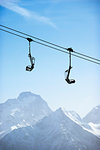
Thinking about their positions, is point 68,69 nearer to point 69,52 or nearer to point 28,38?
point 69,52

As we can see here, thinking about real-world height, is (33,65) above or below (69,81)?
above

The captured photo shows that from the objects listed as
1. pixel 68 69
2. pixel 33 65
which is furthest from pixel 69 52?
pixel 33 65

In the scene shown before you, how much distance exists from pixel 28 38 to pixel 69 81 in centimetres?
363

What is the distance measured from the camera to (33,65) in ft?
50.3

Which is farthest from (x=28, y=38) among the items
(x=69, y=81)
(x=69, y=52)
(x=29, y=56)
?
(x=69, y=81)

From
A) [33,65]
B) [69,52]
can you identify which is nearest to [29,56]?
[33,65]

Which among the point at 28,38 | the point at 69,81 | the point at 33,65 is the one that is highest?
Result: the point at 28,38

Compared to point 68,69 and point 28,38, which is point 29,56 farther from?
point 68,69

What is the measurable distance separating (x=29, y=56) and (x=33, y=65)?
2.00ft

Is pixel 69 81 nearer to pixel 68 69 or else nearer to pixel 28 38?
pixel 68 69

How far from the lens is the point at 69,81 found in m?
15.3

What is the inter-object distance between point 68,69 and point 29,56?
8.33ft

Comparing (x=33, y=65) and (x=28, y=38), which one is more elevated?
(x=28, y=38)

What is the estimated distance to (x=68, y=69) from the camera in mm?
15203
